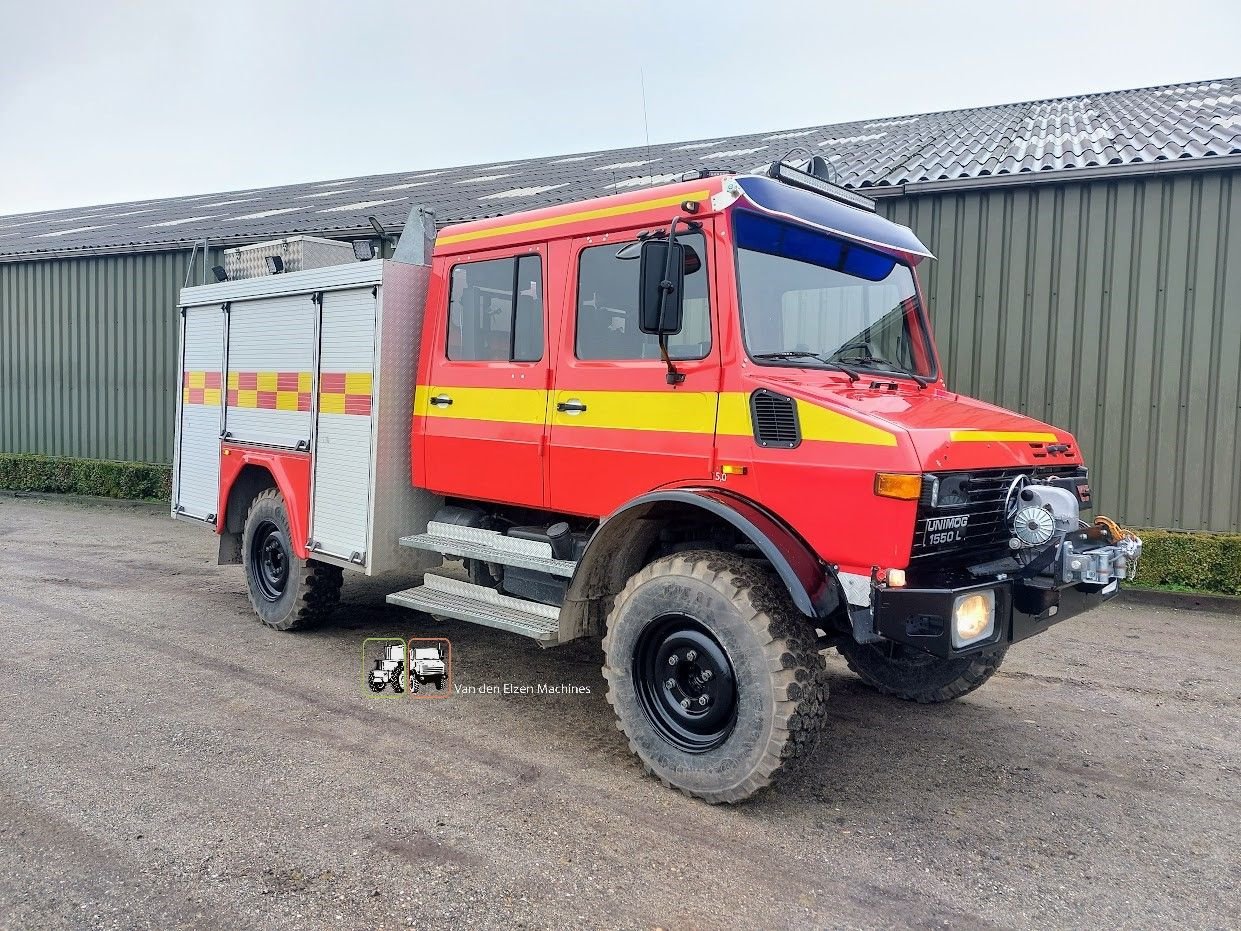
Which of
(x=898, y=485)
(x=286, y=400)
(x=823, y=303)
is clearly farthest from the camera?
(x=286, y=400)

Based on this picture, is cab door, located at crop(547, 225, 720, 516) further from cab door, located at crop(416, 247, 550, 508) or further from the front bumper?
the front bumper

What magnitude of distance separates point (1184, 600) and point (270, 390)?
7806mm

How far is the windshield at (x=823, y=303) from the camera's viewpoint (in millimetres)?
4031

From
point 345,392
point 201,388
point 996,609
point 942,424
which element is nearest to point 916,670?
point 996,609

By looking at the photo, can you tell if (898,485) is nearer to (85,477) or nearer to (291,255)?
(291,255)

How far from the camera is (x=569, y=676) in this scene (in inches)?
219

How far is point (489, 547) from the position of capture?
5.07 metres

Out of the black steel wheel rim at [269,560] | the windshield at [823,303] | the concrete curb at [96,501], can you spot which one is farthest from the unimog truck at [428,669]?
the concrete curb at [96,501]

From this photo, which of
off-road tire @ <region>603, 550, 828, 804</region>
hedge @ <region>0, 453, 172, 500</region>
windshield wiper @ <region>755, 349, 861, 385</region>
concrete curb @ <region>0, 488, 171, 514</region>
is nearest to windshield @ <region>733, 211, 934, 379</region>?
windshield wiper @ <region>755, 349, 861, 385</region>

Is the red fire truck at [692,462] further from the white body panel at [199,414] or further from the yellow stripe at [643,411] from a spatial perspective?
the white body panel at [199,414]

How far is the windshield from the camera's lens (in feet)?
13.2

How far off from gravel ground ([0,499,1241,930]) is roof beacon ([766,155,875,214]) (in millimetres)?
2798

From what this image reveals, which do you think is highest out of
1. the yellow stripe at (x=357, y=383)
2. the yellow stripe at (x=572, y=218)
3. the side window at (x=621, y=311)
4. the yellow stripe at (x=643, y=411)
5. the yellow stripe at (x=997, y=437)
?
the yellow stripe at (x=572, y=218)

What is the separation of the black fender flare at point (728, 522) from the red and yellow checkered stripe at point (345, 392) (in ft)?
6.47
